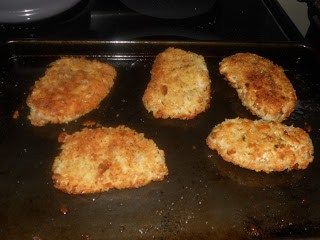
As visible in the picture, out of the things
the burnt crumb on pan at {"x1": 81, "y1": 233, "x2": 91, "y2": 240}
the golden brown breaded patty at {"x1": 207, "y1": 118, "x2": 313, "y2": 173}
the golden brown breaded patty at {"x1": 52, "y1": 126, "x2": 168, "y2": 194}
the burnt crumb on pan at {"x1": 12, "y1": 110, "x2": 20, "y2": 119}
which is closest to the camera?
the burnt crumb on pan at {"x1": 81, "y1": 233, "x2": 91, "y2": 240}

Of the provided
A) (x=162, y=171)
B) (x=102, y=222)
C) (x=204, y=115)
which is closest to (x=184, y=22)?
(x=204, y=115)

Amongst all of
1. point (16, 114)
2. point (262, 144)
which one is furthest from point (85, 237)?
point (262, 144)

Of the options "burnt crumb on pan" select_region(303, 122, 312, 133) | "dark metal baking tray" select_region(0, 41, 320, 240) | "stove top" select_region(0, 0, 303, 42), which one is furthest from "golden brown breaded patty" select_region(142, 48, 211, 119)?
"burnt crumb on pan" select_region(303, 122, 312, 133)

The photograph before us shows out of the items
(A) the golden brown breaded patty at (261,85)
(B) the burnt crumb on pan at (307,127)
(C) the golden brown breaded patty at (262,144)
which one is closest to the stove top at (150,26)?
(A) the golden brown breaded patty at (261,85)

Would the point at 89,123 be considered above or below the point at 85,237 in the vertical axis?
above

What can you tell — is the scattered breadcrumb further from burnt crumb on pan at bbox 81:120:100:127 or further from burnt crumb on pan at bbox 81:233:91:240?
burnt crumb on pan at bbox 81:233:91:240

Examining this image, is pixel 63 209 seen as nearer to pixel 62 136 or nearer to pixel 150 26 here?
pixel 62 136

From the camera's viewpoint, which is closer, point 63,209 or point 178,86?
point 63,209

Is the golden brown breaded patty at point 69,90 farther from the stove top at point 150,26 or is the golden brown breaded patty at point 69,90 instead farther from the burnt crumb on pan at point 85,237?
the burnt crumb on pan at point 85,237
